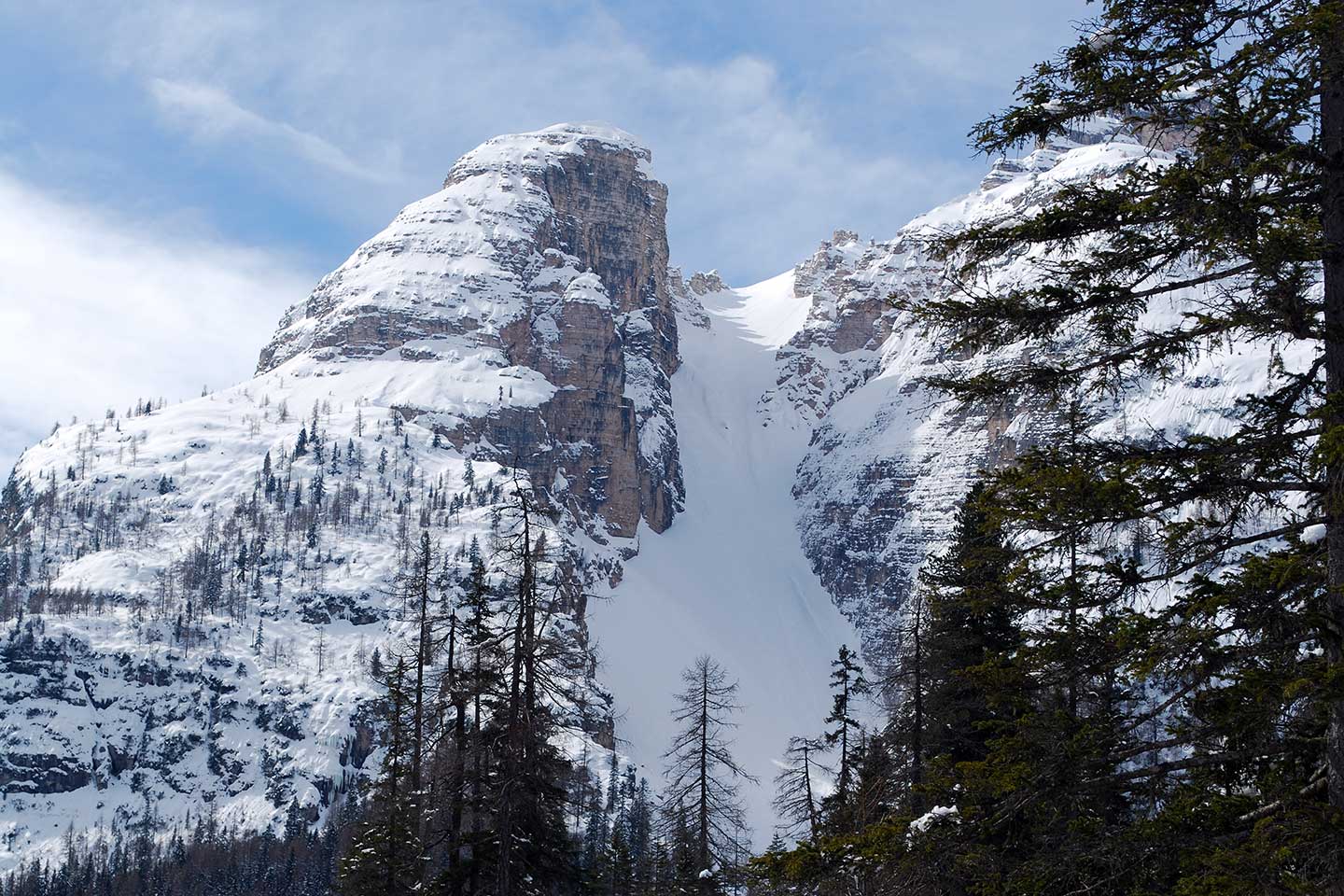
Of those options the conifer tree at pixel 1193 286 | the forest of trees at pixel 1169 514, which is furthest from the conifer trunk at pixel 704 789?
the conifer tree at pixel 1193 286

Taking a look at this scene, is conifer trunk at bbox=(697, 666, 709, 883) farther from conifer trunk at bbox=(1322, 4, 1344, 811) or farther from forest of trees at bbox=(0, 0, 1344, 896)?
conifer trunk at bbox=(1322, 4, 1344, 811)

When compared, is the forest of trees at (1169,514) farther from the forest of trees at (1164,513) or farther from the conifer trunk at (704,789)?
the conifer trunk at (704,789)

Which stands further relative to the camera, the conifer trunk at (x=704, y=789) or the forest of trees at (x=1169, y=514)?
the conifer trunk at (x=704, y=789)

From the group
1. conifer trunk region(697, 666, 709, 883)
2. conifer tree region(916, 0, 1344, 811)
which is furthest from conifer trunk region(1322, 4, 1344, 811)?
conifer trunk region(697, 666, 709, 883)

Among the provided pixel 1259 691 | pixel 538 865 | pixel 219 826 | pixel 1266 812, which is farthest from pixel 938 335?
pixel 219 826

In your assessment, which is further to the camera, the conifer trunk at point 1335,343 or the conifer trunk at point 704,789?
the conifer trunk at point 704,789

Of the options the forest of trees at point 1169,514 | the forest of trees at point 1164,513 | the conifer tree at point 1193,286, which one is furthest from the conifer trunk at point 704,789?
the conifer tree at point 1193,286

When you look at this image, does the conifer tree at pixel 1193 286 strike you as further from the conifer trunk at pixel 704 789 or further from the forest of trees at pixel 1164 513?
the conifer trunk at pixel 704 789

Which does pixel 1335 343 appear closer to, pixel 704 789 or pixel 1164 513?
pixel 1164 513

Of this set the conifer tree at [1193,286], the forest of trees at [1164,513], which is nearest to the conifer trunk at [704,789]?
the forest of trees at [1164,513]

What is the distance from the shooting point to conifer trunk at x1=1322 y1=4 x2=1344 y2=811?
813cm

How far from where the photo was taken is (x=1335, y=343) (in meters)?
8.62

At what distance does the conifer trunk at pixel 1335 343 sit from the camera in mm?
8133

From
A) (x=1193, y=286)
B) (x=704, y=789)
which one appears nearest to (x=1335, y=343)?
(x=1193, y=286)
